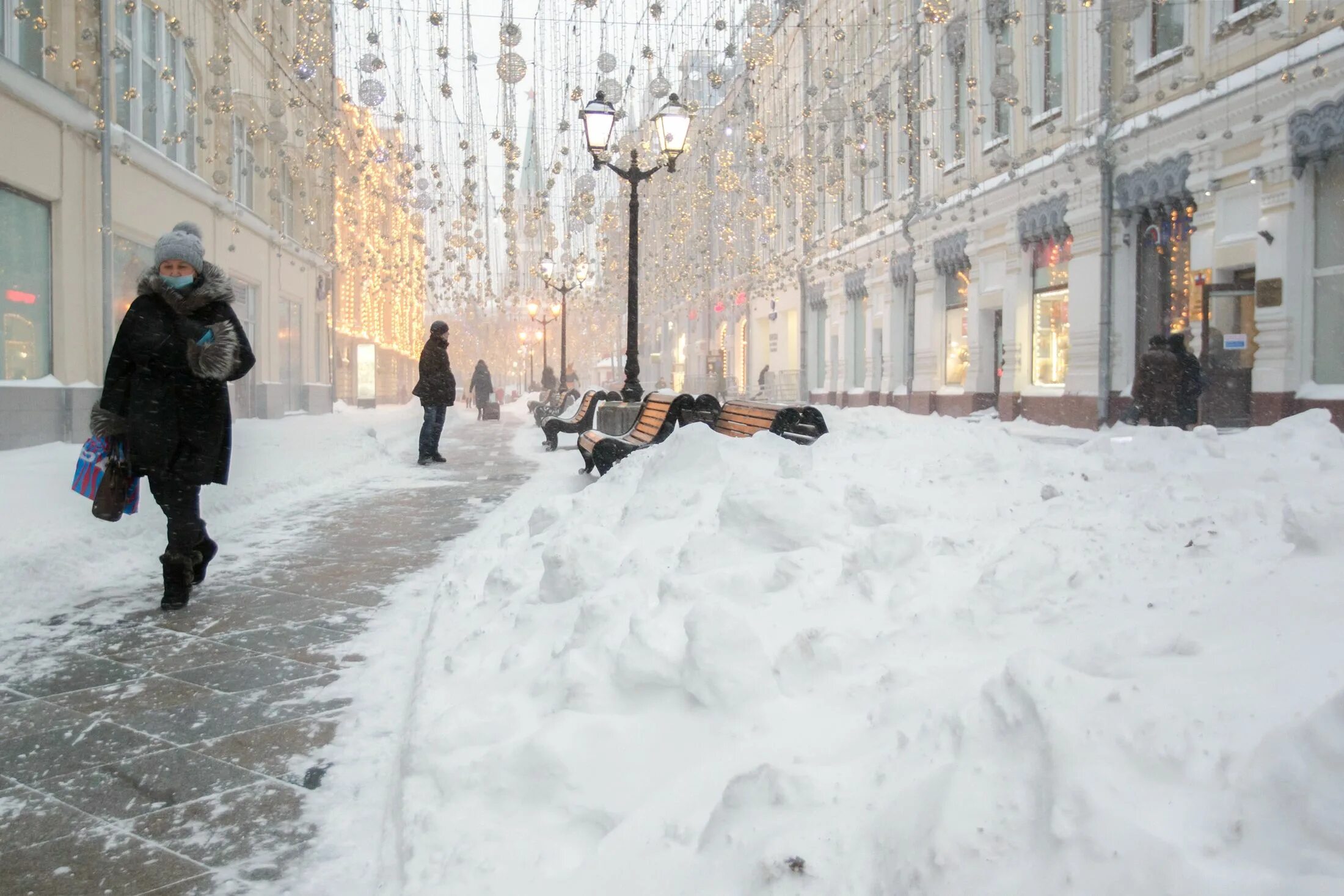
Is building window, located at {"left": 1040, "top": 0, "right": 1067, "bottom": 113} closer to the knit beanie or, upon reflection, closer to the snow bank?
the snow bank

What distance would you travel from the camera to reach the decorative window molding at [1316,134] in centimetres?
1122

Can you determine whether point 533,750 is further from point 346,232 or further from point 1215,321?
point 346,232

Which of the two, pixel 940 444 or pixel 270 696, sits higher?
pixel 940 444

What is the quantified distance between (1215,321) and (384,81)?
40.1ft

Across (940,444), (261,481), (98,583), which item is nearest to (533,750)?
(940,444)

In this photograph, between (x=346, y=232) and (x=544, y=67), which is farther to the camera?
(x=346, y=232)

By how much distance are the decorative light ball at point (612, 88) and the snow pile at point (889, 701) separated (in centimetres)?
772

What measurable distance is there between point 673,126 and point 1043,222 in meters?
9.11

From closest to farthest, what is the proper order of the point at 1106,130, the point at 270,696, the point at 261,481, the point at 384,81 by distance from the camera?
the point at 270,696 → the point at 261,481 → the point at 384,81 → the point at 1106,130

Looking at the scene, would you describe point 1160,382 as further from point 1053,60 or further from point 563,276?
point 563,276

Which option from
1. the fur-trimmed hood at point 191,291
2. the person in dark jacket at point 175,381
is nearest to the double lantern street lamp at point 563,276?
the fur-trimmed hood at point 191,291

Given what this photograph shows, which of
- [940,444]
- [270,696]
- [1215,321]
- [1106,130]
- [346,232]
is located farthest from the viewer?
[346,232]

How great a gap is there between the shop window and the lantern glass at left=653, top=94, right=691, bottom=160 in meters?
7.79

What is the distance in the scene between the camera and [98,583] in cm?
514
